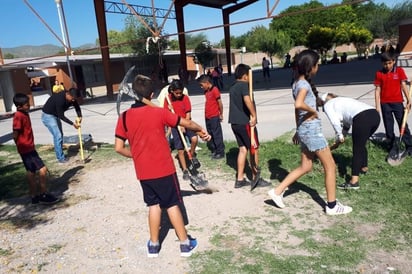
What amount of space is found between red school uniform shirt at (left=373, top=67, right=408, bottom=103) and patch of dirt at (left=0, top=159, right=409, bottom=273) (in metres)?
2.04

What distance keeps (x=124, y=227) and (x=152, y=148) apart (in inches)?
59.1

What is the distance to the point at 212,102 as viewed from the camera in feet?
23.7

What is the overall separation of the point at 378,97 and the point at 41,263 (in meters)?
4.99

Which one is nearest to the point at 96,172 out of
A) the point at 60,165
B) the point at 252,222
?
the point at 60,165

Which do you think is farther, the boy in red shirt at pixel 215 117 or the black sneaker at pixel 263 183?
the boy in red shirt at pixel 215 117

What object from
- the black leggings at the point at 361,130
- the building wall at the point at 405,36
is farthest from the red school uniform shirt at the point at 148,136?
the building wall at the point at 405,36

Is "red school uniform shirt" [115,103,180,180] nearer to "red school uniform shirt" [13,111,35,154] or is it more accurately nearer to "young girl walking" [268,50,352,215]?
"young girl walking" [268,50,352,215]

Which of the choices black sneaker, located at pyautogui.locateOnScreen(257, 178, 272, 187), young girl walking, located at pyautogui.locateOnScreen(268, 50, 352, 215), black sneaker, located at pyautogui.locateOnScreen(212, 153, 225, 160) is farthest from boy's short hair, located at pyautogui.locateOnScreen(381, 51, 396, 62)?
black sneaker, located at pyautogui.locateOnScreen(212, 153, 225, 160)

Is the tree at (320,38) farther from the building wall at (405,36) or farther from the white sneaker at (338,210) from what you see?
the white sneaker at (338,210)

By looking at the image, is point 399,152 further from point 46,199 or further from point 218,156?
point 46,199

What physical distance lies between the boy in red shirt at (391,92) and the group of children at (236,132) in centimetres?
1

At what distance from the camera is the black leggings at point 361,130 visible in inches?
189

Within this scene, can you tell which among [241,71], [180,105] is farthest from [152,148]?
[180,105]

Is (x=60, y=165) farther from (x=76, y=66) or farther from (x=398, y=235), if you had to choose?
(x=76, y=66)
